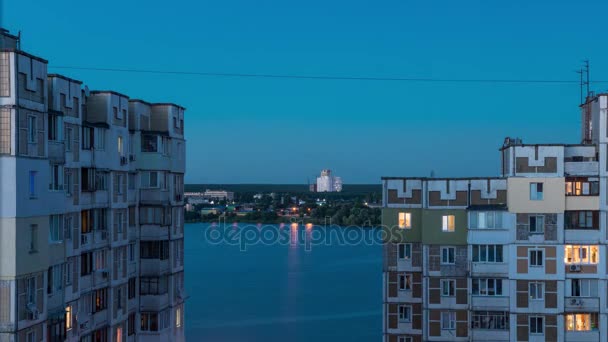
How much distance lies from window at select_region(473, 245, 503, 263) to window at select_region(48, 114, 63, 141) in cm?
1563

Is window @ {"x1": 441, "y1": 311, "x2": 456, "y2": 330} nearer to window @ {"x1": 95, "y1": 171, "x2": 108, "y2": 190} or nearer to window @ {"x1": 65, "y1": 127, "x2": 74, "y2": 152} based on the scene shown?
window @ {"x1": 95, "y1": 171, "x2": 108, "y2": 190}

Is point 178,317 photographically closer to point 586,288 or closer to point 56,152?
point 56,152

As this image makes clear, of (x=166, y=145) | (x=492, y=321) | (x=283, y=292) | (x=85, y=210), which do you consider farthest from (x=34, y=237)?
(x=283, y=292)

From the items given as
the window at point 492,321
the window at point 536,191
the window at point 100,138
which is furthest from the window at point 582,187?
the window at point 100,138

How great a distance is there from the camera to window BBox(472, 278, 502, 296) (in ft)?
93.4

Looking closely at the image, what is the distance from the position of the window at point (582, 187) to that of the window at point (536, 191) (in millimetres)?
961

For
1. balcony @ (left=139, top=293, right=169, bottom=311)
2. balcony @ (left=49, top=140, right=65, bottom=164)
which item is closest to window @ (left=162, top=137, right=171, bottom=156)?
balcony @ (left=139, top=293, right=169, bottom=311)

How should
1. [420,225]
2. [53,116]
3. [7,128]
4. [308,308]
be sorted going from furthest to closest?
1. [308,308]
2. [420,225]
3. [53,116]
4. [7,128]

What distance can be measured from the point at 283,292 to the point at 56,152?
58.1 meters

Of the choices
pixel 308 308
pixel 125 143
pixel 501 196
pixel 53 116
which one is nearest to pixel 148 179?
pixel 125 143

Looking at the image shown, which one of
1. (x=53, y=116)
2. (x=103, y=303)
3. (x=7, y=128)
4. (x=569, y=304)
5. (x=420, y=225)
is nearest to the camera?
(x=7, y=128)

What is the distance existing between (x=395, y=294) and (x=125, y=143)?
37.8 feet

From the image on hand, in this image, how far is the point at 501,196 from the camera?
28.8m

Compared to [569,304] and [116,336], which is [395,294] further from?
[116,336]
